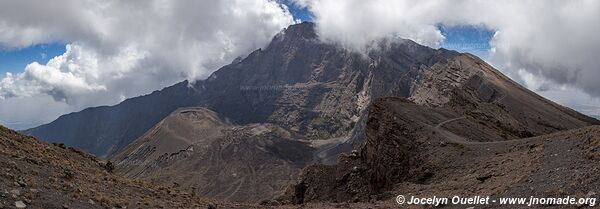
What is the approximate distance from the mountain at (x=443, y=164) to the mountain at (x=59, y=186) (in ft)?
49.8

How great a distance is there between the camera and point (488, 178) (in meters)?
35.5

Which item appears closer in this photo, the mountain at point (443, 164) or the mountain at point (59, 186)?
the mountain at point (59, 186)

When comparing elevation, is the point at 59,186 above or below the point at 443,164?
below

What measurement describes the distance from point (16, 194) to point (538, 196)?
24.5 meters

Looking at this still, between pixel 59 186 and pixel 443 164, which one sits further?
pixel 443 164

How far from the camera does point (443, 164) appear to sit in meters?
49.1

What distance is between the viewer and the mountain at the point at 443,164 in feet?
94.2

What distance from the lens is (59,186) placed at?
2580 centimetres

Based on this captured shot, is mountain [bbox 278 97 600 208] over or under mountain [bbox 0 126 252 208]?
over

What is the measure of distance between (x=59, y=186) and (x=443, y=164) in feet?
114

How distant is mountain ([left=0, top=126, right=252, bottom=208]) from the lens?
2353 cm

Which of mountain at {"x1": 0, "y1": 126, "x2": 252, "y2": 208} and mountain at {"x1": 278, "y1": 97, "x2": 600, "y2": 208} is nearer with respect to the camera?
mountain at {"x1": 0, "y1": 126, "x2": 252, "y2": 208}

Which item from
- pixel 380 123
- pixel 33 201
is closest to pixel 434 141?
pixel 380 123

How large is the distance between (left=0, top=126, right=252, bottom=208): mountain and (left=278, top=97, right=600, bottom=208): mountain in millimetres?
15176
